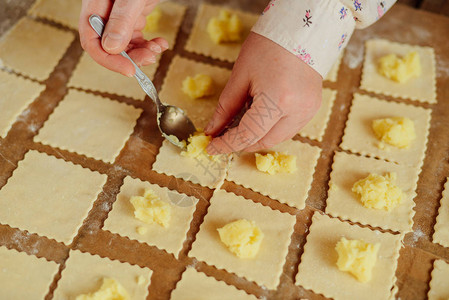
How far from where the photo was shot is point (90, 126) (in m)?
1.72

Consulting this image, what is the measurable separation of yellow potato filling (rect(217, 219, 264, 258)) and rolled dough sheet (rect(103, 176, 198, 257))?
→ 0.15 meters

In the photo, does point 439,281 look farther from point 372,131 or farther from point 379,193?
point 372,131

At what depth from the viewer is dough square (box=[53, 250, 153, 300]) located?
53.6 inches

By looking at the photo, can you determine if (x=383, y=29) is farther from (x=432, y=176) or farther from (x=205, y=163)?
(x=205, y=163)

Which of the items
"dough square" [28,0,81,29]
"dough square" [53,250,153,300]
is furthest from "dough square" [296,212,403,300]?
"dough square" [28,0,81,29]

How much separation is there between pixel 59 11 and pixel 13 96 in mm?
563

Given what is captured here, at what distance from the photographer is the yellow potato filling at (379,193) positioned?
5.01 ft

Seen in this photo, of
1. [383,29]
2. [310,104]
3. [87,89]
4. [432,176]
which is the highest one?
[383,29]

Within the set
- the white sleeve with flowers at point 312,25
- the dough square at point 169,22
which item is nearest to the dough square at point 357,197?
the white sleeve with flowers at point 312,25

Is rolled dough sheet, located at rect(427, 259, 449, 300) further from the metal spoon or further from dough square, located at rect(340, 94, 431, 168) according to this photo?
the metal spoon

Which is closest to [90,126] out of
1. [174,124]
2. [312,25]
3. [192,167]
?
[174,124]

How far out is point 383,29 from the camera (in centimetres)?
213

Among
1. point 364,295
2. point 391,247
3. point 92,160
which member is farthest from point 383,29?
point 92,160

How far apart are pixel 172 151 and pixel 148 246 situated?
0.39 m
